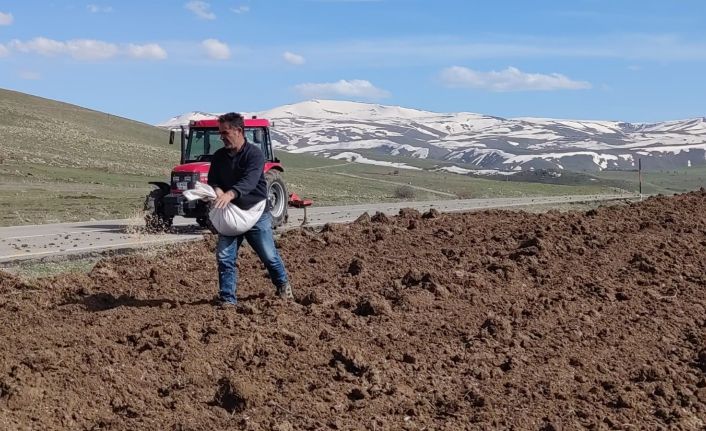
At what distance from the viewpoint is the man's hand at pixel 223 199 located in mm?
7715

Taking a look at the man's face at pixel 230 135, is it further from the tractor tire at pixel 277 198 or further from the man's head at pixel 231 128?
the tractor tire at pixel 277 198

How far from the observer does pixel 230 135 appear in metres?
7.93

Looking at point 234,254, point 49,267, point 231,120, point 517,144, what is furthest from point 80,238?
point 517,144

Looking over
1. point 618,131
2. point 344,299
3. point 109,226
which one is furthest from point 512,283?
point 618,131

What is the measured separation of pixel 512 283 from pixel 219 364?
151 inches

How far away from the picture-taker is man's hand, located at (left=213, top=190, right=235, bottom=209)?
25.3 feet

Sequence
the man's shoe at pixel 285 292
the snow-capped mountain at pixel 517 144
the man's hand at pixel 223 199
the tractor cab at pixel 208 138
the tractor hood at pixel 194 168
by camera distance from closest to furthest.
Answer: the man's hand at pixel 223 199 < the man's shoe at pixel 285 292 < the tractor hood at pixel 194 168 < the tractor cab at pixel 208 138 < the snow-capped mountain at pixel 517 144

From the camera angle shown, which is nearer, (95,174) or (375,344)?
(375,344)

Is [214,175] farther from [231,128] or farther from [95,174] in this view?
[95,174]

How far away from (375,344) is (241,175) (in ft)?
6.60

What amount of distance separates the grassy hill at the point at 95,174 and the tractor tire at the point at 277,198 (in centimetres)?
612

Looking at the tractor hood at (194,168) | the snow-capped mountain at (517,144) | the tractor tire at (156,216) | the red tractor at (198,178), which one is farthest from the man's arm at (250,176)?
the snow-capped mountain at (517,144)

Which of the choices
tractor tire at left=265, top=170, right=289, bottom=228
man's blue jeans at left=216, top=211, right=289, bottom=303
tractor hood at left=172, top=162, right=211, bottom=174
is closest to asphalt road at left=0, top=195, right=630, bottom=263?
tractor hood at left=172, top=162, right=211, bottom=174

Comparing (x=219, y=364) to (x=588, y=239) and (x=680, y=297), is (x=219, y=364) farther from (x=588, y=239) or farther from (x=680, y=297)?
(x=588, y=239)
